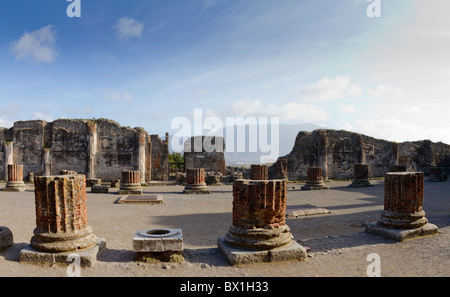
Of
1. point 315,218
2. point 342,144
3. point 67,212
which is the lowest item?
point 315,218

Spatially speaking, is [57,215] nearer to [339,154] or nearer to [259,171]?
[259,171]

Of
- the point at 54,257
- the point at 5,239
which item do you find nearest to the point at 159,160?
the point at 5,239

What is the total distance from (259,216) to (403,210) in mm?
3407

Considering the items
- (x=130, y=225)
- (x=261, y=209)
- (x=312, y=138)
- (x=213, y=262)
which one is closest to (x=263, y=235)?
(x=261, y=209)

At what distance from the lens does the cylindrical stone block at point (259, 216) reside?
5.27 meters

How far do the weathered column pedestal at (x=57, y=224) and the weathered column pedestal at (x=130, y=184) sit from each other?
31.3ft

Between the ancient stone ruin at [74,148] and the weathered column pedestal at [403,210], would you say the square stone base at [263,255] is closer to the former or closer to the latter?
the weathered column pedestal at [403,210]

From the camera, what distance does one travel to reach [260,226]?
17.6ft

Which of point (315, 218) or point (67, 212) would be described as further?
point (315, 218)

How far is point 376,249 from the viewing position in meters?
5.77

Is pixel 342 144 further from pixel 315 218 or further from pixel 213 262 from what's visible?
pixel 213 262
